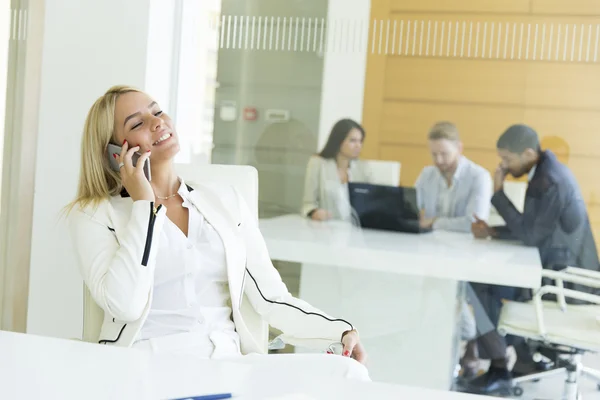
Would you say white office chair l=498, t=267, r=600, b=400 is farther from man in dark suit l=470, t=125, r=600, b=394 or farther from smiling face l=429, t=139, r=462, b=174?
smiling face l=429, t=139, r=462, b=174

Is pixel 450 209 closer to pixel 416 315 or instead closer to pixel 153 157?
pixel 416 315

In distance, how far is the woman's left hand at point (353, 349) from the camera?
1.69m

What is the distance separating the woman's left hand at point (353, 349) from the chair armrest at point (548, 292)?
4.25 ft

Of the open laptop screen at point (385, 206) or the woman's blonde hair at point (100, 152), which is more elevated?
the woman's blonde hair at point (100, 152)

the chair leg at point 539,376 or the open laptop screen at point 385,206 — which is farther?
the open laptop screen at point 385,206

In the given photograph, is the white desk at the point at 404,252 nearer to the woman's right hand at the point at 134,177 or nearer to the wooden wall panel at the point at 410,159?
the wooden wall panel at the point at 410,159

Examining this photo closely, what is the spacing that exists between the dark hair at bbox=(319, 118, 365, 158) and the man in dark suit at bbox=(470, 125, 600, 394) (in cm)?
60

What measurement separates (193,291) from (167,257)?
11cm

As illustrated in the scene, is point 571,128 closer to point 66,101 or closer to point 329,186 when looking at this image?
point 329,186

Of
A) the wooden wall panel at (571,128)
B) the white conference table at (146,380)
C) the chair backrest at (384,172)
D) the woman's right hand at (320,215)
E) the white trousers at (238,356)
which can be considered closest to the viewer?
the white conference table at (146,380)

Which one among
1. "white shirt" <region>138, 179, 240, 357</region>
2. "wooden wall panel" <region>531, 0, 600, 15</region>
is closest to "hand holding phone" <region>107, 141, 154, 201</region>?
"white shirt" <region>138, 179, 240, 357</region>

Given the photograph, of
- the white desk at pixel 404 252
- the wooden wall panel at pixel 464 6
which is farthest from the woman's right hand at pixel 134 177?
the wooden wall panel at pixel 464 6

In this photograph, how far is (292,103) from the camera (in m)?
3.04

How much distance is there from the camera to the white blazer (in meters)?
1.72
